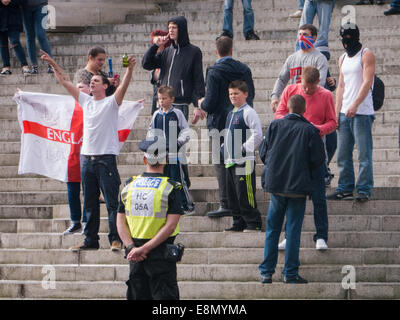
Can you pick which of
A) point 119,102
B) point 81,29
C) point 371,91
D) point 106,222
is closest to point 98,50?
point 119,102

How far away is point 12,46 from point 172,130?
5.62m

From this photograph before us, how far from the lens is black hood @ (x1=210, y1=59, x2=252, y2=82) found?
8984mm

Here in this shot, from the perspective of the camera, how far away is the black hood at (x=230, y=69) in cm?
898

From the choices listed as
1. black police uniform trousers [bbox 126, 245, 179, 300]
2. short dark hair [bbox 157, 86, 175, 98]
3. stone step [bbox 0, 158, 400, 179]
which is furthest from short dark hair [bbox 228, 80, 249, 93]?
black police uniform trousers [bbox 126, 245, 179, 300]

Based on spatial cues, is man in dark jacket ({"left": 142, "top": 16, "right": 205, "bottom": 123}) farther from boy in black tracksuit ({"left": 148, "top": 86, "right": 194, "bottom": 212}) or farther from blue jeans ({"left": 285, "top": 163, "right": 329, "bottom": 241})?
blue jeans ({"left": 285, "top": 163, "right": 329, "bottom": 241})

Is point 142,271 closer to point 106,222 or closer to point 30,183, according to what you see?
point 106,222

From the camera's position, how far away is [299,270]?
802 cm

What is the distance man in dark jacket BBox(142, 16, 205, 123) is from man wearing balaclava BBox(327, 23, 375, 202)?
1635mm

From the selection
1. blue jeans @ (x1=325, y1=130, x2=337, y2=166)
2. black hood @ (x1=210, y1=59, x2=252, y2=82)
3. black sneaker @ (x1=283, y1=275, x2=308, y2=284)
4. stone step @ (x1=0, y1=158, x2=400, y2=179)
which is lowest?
black sneaker @ (x1=283, y1=275, x2=308, y2=284)

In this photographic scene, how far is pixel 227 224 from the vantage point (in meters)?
8.86

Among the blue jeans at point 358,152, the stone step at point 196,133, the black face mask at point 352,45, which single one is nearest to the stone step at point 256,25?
the stone step at point 196,133

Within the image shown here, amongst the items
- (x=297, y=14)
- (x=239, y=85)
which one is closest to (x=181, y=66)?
(x=239, y=85)

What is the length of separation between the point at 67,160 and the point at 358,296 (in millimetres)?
3552

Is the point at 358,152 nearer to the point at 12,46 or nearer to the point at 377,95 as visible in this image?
the point at 377,95
